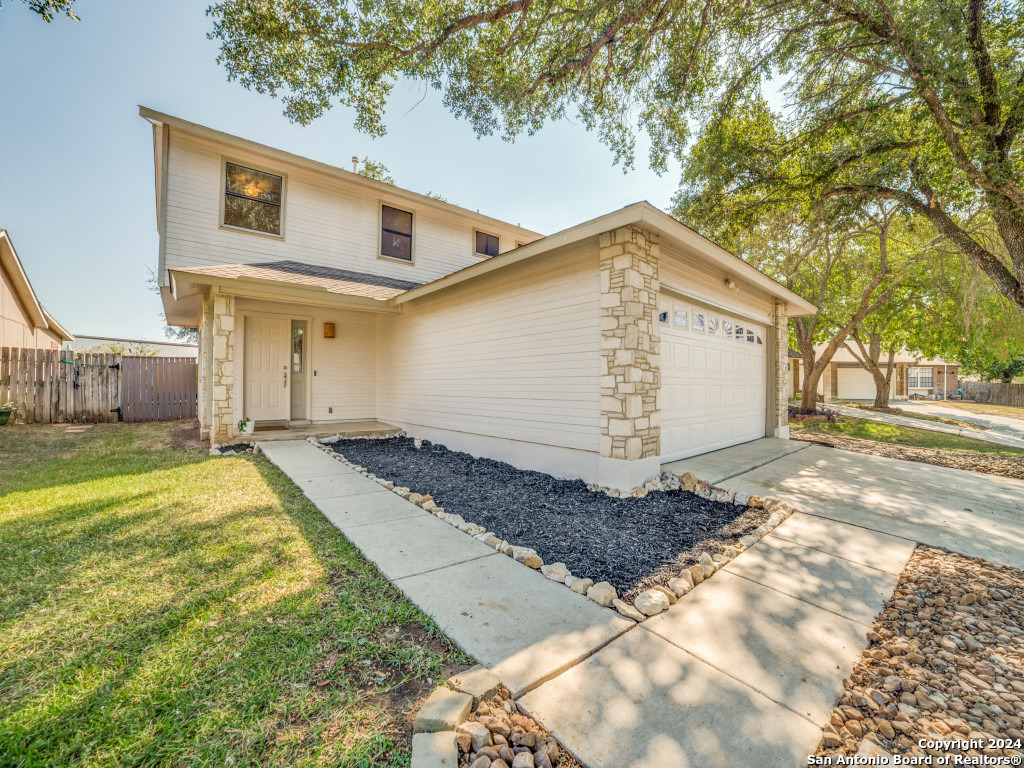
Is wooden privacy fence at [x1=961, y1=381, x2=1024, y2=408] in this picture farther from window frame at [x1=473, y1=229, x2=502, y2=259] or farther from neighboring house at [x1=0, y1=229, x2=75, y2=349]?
neighboring house at [x1=0, y1=229, x2=75, y2=349]

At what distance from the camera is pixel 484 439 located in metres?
6.59

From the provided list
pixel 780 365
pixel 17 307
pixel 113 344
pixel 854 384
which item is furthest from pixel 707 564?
pixel 854 384

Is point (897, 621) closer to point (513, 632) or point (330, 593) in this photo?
point (513, 632)

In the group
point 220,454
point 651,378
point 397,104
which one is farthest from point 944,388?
point 220,454

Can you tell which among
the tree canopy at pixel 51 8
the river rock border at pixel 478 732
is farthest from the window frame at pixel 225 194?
the river rock border at pixel 478 732

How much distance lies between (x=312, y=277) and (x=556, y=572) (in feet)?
24.0

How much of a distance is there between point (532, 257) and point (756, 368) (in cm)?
542

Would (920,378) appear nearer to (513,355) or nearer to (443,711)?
(513,355)

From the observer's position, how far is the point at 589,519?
3805mm

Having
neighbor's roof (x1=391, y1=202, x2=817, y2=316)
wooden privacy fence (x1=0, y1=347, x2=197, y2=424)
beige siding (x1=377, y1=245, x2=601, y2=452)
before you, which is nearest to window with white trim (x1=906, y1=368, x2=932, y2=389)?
neighbor's roof (x1=391, y1=202, x2=817, y2=316)

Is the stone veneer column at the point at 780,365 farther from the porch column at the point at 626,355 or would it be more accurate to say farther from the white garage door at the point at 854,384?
the white garage door at the point at 854,384

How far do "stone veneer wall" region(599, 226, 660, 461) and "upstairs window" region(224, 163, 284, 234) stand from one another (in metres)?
7.41

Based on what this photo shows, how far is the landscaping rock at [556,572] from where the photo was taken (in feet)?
8.75

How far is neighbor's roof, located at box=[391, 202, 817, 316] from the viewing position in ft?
14.0
